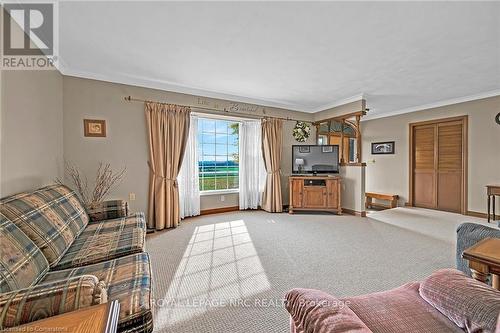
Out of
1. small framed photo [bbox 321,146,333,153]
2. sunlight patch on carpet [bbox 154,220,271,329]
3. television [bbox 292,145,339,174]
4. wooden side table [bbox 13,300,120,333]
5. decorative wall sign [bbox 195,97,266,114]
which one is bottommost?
sunlight patch on carpet [bbox 154,220,271,329]

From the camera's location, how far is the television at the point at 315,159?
4.70 m

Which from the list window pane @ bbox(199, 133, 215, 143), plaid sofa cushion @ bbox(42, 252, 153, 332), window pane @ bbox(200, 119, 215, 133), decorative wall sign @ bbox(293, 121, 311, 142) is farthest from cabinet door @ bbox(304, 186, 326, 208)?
plaid sofa cushion @ bbox(42, 252, 153, 332)

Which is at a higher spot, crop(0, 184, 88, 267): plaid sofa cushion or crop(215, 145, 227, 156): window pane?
crop(215, 145, 227, 156): window pane

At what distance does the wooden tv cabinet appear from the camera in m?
4.45

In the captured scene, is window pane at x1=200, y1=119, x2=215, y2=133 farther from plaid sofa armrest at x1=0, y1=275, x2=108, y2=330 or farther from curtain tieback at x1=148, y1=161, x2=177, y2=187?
plaid sofa armrest at x1=0, y1=275, x2=108, y2=330

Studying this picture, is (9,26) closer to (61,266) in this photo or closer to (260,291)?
(61,266)

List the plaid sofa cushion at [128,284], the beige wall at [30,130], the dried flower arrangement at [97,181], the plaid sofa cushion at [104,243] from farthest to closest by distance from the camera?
the dried flower arrangement at [97,181], the beige wall at [30,130], the plaid sofa cushion at [104,243], the plaid sofa cushion at [128,284]

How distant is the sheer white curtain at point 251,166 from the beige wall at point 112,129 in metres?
1.57

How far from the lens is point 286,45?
95.2 inches

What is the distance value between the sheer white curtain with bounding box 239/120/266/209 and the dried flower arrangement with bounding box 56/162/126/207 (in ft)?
7.53

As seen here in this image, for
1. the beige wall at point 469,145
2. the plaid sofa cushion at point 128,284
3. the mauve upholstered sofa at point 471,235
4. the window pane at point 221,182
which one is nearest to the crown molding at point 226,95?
the beige wall at point 469,145

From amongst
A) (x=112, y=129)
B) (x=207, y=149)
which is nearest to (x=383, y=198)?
(x=207, y=149)

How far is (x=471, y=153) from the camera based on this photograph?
4328 mm

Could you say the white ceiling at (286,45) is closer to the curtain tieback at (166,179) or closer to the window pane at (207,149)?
the window pane at (207,149)
